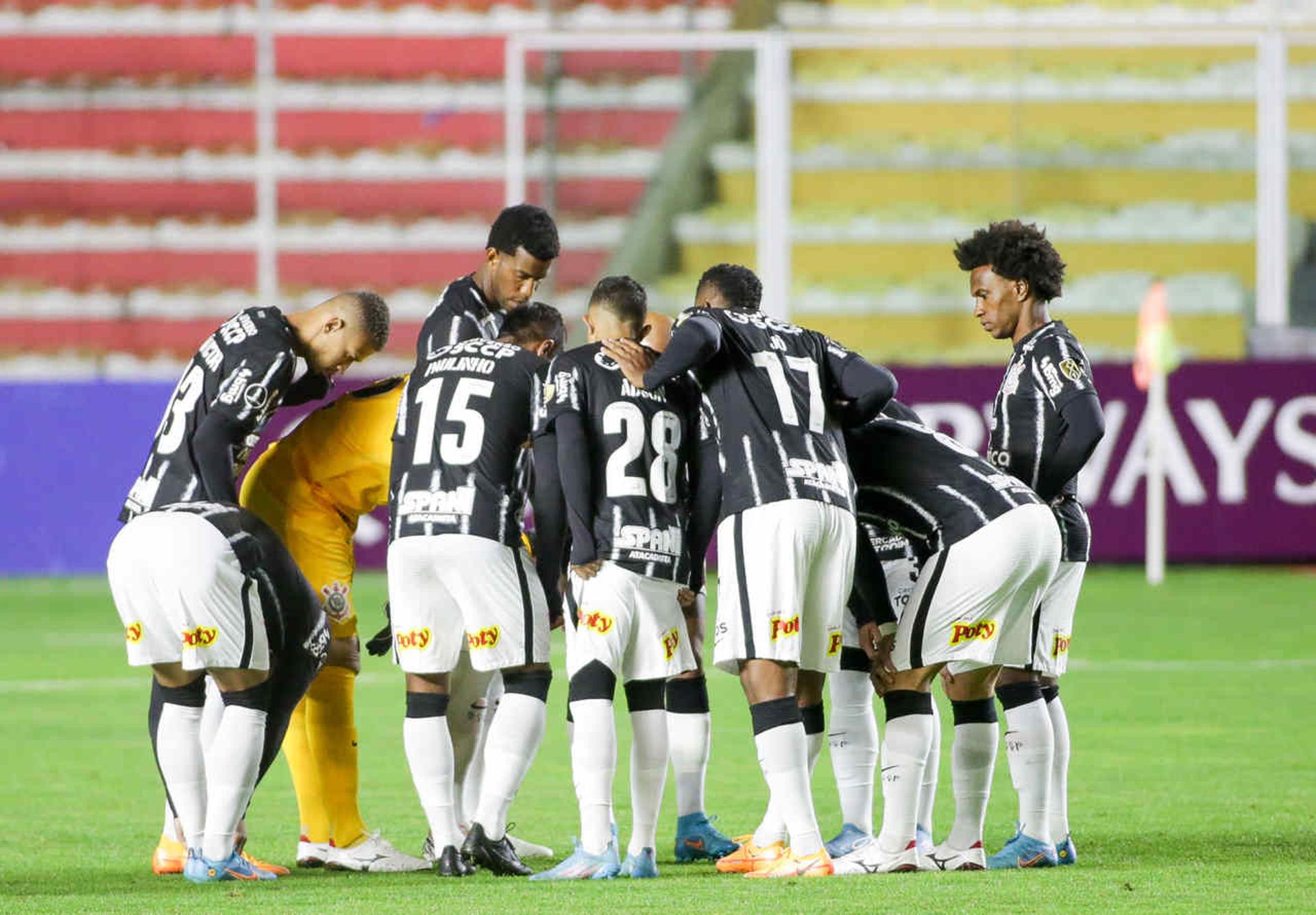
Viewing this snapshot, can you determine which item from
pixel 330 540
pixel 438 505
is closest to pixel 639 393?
pixel 438 505

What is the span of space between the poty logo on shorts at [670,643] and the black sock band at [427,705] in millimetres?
685

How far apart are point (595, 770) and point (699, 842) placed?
709mm

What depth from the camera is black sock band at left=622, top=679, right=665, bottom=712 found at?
20.1 feet

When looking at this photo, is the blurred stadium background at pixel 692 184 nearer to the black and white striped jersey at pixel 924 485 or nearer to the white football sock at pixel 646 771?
the black and white striped jersey at pixel 924 485

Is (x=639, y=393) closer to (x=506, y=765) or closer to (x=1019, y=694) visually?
(x=506, y=765)

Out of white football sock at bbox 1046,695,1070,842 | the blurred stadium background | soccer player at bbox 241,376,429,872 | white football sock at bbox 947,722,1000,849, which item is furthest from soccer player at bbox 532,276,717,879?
the blurred stadium background

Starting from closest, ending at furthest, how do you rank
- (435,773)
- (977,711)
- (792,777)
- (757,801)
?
(792,777) < (435,773) < (977,711) < (757,801)

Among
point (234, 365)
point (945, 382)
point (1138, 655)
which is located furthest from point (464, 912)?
point (945, 382)

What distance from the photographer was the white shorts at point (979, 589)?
6.04m

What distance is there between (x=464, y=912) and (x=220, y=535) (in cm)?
145

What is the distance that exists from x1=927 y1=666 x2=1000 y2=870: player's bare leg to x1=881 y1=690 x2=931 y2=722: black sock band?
0.10 m

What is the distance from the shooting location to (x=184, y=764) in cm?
612

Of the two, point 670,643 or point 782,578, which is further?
point 670,643

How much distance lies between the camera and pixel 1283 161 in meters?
17.8
